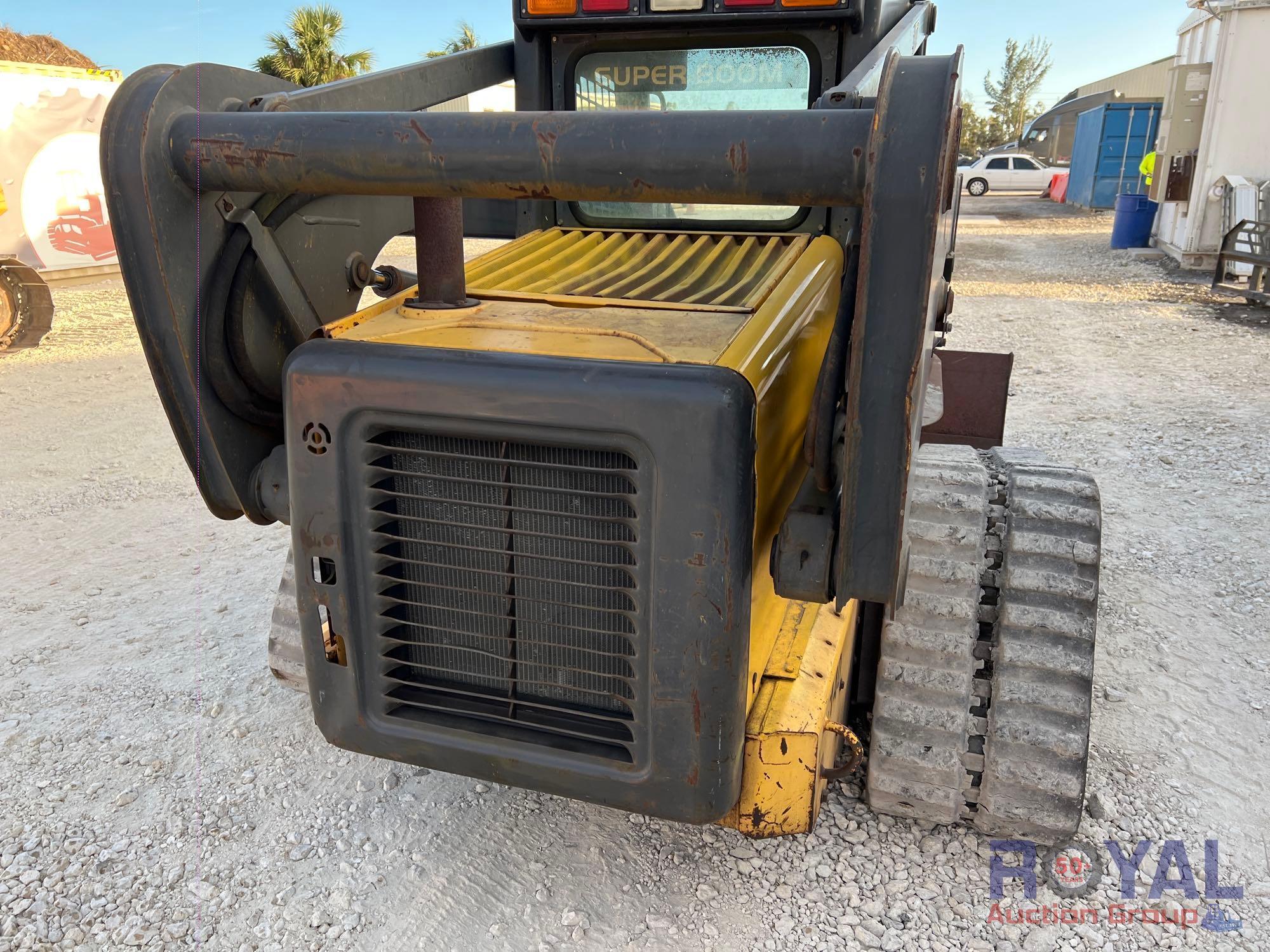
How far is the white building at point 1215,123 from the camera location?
1259cm

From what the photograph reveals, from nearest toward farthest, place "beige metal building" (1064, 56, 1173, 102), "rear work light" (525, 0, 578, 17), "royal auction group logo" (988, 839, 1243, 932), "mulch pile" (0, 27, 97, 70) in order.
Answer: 1. "royal auction group logo" (988, 839, 1243, 932)
2. "rear work light" (525, 0, 578, 17)
3. "mulch pile" (0, 27, 97, 70)
4. "beige metal building" (1064, 56, 1173, 102)

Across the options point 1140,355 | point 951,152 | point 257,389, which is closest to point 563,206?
point 257,389

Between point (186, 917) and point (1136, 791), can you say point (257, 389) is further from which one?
point (1136, 791)

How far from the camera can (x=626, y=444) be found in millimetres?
1649

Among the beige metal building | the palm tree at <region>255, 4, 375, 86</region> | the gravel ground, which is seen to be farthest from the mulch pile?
the beige metal building

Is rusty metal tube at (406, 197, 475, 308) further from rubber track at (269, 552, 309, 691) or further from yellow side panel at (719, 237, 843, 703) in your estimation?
rubber track at (269, 552, 309, 691)

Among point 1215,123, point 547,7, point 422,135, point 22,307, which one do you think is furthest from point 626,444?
point 1215,123

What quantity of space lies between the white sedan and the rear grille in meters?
30.0

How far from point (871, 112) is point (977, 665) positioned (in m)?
1.62

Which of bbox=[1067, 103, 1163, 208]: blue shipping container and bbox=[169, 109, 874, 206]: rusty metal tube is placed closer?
bbox=[169, 109, 874, 206]: rusty metal tube

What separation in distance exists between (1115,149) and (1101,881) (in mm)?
24697

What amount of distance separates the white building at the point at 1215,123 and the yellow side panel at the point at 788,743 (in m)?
13.0

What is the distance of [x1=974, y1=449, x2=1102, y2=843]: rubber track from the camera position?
2.35 metres

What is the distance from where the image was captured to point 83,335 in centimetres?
1002
